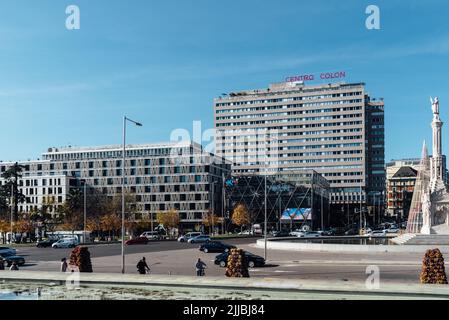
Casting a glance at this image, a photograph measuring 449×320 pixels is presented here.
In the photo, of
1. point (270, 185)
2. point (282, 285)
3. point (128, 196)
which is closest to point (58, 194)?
point (128, 196)

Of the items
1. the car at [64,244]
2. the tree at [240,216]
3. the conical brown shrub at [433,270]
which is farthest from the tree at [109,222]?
the conical brown shrub at [433,270]

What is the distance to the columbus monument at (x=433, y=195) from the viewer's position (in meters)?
58.4

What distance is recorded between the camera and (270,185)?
143625 mm

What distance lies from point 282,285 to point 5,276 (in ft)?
47.8

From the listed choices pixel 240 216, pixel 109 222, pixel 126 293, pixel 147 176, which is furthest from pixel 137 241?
pixel 147 176

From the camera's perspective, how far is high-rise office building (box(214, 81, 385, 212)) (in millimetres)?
172625

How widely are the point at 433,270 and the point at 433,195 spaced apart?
121ft

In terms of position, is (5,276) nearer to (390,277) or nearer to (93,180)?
(390,277)

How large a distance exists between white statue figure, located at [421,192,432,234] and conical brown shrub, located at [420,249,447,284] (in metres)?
35.5

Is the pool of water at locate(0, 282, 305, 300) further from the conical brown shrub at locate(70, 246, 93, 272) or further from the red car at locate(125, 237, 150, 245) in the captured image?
the red car at locate(125, 237, 150, 245)

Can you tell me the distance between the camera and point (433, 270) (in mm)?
24938

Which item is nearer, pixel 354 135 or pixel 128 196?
pixel 128 196

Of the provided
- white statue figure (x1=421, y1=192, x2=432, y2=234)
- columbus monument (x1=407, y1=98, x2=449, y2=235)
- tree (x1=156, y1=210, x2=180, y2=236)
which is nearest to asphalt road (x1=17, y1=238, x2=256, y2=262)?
columbus monument (x1=407, y1=98, x2=449, y2=235)

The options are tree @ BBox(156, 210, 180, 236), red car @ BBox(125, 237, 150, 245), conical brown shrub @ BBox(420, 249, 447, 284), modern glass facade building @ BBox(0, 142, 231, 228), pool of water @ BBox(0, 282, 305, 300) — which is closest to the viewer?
pool of water @ BBox(0, 282, 305, 300)
